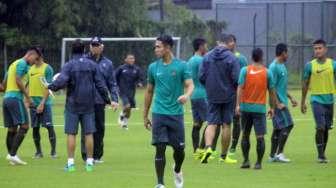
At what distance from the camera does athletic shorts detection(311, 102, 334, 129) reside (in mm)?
18328

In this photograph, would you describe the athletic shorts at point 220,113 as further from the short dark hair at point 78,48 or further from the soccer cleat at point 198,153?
the short dark hair at point 78,48

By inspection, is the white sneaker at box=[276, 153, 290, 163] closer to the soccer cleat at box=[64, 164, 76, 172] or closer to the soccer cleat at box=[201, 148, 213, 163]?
the soccer cleat at box=[201, 148, 213, 163]

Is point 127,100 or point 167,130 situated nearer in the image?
point 167,130

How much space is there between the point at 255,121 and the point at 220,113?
1094mm

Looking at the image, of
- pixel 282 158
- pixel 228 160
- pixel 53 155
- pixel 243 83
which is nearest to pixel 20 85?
pixel 53 155

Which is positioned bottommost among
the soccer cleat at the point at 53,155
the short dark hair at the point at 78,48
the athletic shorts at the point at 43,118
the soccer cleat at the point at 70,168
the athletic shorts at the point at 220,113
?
the soccer cleat at the point at 53,155

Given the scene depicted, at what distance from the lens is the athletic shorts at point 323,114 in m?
18.3

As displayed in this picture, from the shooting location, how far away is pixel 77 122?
1678cm

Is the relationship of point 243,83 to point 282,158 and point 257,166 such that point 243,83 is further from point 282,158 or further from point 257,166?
point 282,158

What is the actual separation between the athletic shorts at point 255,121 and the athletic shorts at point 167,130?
306cm

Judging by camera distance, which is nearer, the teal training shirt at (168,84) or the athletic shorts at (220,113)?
A: the teal training shirt at (168,84)

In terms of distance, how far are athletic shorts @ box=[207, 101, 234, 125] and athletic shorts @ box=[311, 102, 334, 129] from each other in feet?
4.99

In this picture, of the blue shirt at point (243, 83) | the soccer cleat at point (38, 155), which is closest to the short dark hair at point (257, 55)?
the blue shirt at point (243, 83)

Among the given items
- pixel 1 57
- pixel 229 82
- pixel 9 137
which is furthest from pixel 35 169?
pixel 1 57
